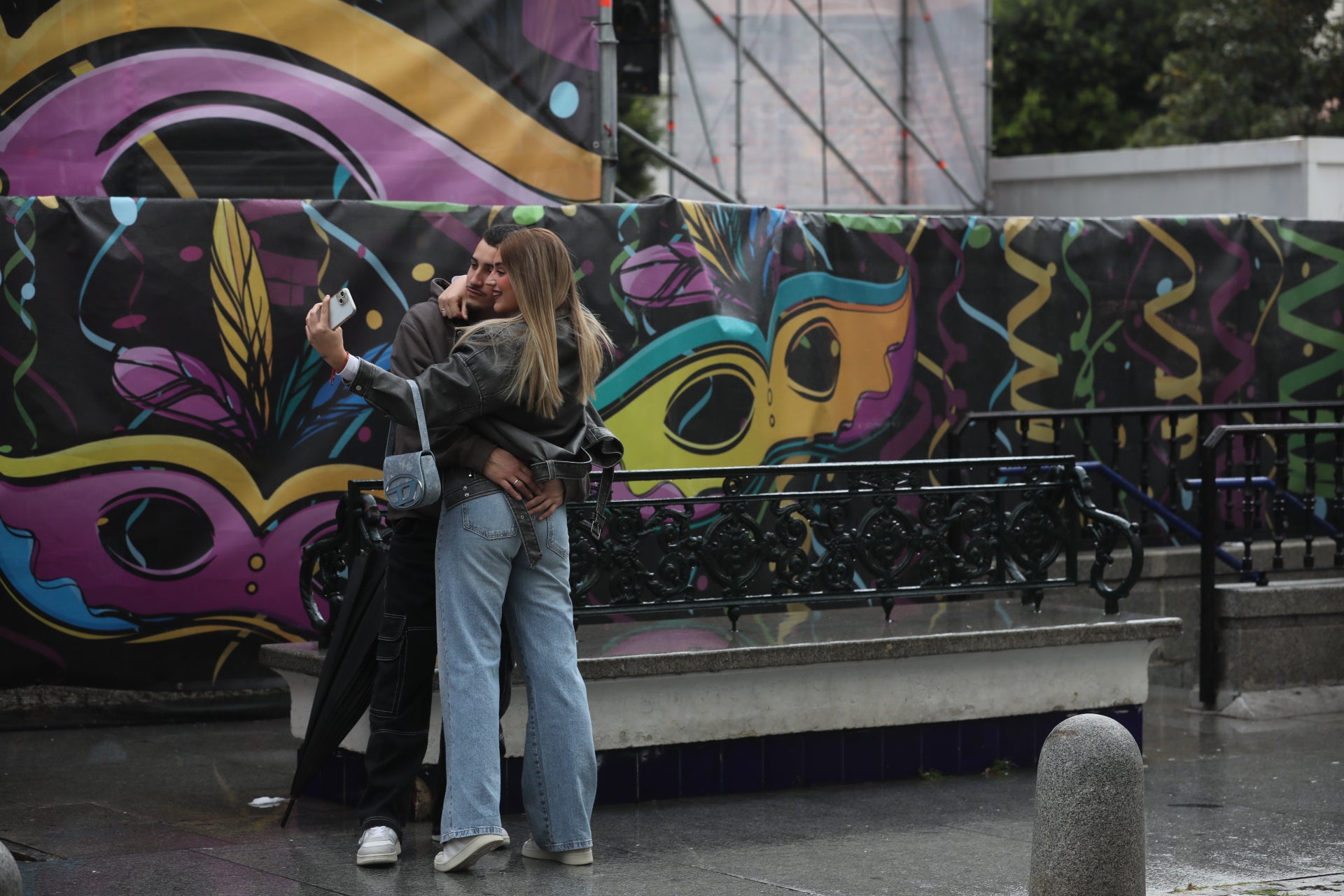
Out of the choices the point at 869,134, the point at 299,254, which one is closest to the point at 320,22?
the point at 299,254

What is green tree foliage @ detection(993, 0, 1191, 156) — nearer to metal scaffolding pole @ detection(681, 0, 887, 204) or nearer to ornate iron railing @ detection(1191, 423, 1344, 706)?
metal scaffolding pole @ detection(681, 0, 887, 204)

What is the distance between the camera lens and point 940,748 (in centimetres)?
738

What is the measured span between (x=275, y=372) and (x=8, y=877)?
16.2ft

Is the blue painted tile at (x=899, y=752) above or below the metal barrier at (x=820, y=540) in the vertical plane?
below

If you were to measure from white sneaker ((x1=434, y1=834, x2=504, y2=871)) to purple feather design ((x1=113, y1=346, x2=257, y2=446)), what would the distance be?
3.49 meters

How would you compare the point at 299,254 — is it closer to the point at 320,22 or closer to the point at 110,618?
the point at 320,22

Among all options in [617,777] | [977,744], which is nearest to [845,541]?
[977,744]

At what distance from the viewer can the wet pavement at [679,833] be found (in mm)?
5508

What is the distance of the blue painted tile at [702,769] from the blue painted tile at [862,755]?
581 mm

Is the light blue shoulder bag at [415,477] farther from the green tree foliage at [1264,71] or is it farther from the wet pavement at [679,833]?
the green tree foliage at [1264,71]

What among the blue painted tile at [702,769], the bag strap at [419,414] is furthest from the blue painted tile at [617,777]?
the bag strap at [419,414]

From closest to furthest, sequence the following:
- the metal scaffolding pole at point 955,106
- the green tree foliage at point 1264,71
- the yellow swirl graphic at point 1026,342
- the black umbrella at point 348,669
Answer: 1. the black umbrella at point 348,669
2. the yellow swirl graphic at point 1026,342
3. the metal scaffolding pole at point 955,106
4. the green tree foliage at point 1264,71

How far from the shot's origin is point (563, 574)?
5.70 metres

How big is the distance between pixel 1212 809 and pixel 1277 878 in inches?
46.2
